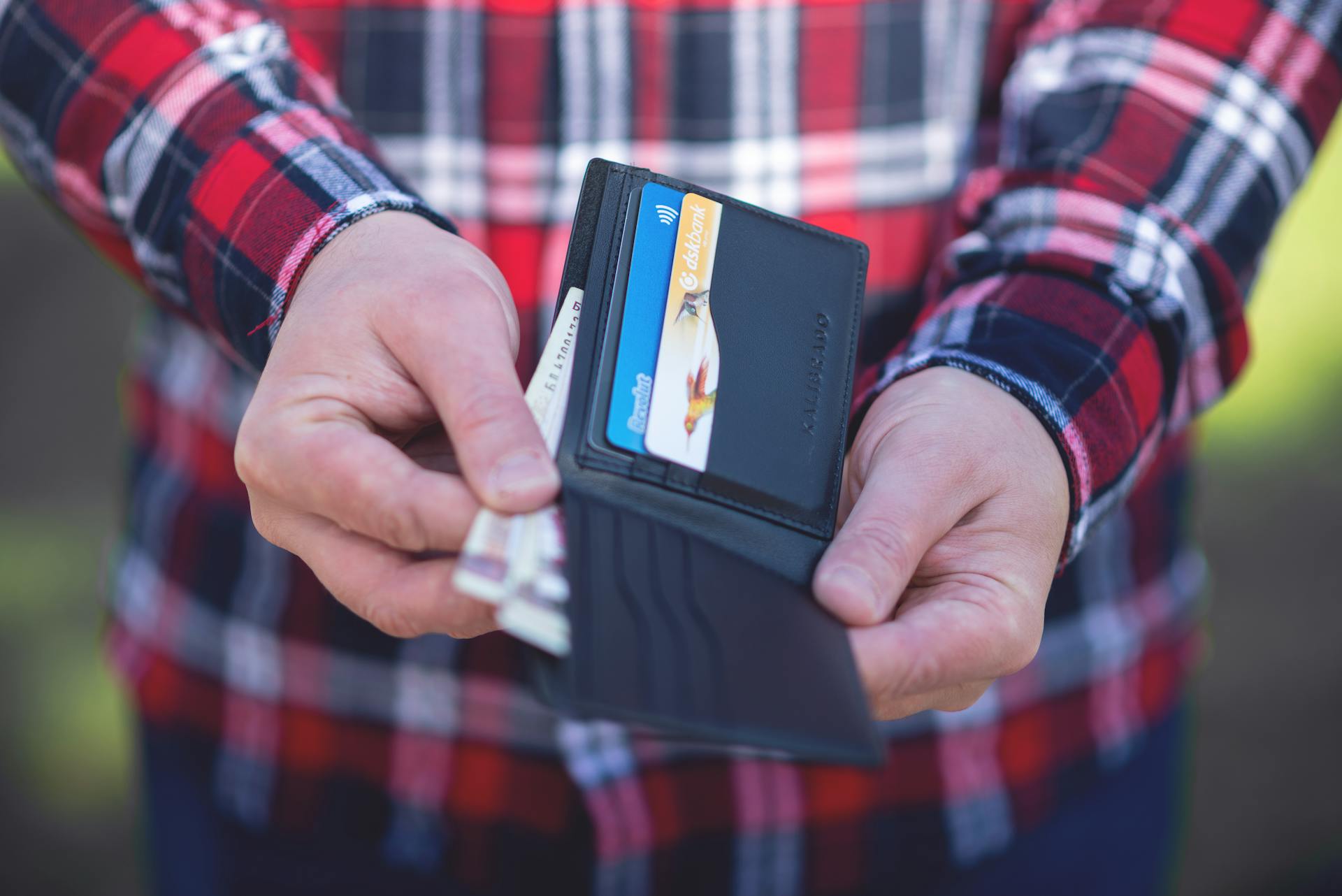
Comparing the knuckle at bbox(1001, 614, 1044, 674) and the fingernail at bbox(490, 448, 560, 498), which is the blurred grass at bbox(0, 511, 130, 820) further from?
the knuckle at bbox(1001, 614, 1044, 674)

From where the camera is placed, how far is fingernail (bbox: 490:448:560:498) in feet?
2.18

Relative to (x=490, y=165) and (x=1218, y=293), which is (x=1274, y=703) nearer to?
(x=1218, y=293)

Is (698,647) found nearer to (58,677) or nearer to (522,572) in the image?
(522,572)

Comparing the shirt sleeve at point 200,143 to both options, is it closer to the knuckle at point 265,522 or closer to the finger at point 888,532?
the knuckle at point 265,522

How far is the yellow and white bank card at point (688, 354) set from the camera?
2.56 ft

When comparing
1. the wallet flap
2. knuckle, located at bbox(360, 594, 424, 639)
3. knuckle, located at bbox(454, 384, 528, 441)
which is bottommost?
knuckle, located at bbox(360, 594, 424, 639)

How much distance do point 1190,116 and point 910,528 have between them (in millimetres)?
543

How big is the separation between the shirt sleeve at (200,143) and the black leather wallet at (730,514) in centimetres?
20

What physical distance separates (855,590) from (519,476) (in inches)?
9.7

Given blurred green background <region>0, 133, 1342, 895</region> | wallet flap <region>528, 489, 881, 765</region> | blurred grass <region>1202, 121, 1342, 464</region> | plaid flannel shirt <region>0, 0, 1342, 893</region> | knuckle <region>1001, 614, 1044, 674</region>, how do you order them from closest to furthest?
wallet flap <region>528, 489, 881, 765</region> < knuckle <region>1001, 614, 1044, 674</region> < plaid flannel shirt <region>0, 0, 1342, 893</region> < blurred green background <region>0, 133, 1342, 895</region> < blurred grass <region>1202, 121, 1342, 464</region>

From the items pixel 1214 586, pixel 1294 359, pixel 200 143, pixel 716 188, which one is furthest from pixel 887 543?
pixel 1294 359

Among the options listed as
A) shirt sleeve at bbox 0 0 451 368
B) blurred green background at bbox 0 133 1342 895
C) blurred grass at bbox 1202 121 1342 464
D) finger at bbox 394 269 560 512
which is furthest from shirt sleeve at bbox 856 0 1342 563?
blurred grass at bbox 1202 121 1342 464

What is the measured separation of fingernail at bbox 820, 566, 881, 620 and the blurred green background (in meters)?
1.66

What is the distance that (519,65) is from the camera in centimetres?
102
